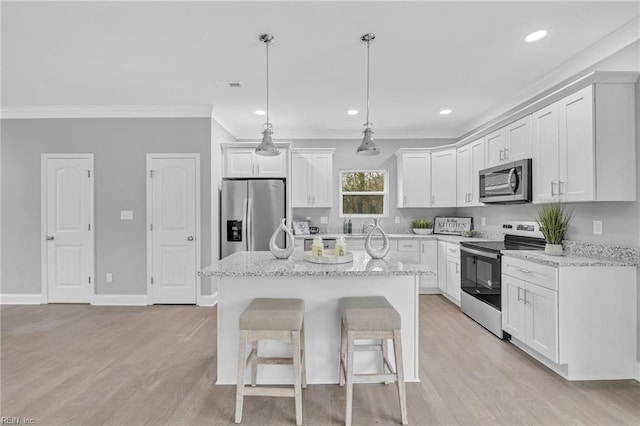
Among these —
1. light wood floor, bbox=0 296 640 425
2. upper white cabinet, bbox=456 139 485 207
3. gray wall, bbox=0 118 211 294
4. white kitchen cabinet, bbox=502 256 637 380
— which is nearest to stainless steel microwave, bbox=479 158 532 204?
upper white cabinet, bbox=456 139 485 207

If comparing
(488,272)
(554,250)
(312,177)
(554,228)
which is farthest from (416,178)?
(554,250)

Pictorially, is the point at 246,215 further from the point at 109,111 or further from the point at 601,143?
the point at 601,143

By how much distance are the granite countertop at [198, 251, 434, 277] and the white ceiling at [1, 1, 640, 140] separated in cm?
179

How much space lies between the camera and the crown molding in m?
4.18

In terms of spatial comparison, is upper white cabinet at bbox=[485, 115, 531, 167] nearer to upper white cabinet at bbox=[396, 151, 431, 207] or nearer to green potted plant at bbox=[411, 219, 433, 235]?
upper white cabinet at bbox=[396, 151, 431, 207]

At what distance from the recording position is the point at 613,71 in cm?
235

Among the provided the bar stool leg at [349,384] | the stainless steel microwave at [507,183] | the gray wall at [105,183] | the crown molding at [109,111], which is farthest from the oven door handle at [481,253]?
the crown molding at [109,111]

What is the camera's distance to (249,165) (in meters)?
4.79

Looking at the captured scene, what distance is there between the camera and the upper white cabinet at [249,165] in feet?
15.7

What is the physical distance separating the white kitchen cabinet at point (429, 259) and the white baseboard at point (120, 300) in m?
4.01

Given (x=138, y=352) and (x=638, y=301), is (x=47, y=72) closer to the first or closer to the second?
(x=138, y=352)

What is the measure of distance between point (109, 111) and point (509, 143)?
5.04 metres

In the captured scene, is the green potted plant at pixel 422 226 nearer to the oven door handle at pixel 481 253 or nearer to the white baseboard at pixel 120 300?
the oven door handle at pixel 481 253

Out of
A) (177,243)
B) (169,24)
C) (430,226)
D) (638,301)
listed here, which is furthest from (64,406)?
(430,226)
